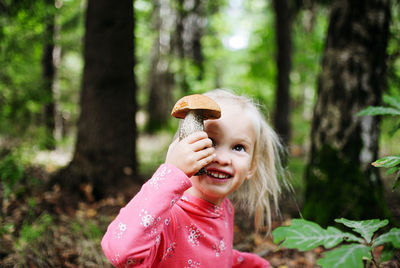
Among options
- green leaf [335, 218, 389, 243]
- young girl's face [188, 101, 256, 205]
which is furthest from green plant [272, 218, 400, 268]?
young girl's face [188, 101, 256, 205]

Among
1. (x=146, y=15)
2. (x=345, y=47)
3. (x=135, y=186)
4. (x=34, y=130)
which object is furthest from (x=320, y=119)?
(x=146, y=15)

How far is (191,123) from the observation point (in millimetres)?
1189

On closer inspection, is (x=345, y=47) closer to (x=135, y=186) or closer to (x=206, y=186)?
(x=206, y=186)

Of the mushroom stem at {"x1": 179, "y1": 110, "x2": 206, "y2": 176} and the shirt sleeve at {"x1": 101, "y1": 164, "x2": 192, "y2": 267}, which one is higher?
the mushroom stem at {"x1": 179, "y1": 110, "x2": 206, "y2": 176}

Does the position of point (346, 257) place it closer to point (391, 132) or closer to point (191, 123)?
point (191, 123)

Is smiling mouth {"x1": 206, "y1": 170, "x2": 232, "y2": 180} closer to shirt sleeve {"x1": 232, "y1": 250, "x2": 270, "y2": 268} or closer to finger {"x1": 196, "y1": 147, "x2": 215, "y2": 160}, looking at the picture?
finger {"x1": 196, "y1": 147, "x2": 215, "y2": 160}

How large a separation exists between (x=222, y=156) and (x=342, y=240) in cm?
64

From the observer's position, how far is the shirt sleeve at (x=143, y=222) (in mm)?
1007

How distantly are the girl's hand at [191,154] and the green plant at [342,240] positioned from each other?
0.43 meters

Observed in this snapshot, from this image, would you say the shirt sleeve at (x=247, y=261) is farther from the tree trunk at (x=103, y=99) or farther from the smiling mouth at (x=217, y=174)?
the tree trunk at (x=103, y=99)

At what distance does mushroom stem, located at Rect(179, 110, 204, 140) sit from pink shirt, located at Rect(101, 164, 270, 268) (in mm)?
168

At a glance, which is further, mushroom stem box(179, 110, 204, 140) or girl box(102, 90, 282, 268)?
mushroom stem box(179, 110, 204, 140)

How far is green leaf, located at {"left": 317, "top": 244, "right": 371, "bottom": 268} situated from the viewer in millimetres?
865

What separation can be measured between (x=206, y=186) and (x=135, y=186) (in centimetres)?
302
